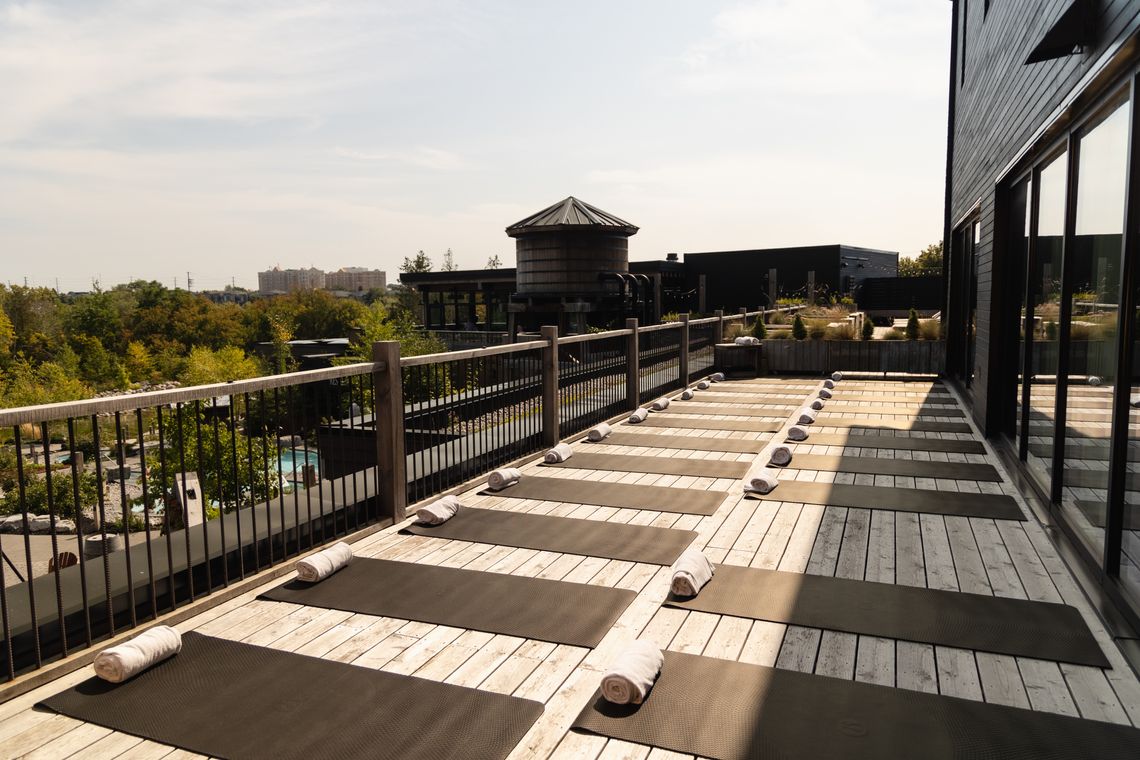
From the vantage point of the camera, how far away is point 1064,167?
4996 mm

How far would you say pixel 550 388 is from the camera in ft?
24.7

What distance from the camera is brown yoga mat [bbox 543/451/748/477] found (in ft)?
21.8

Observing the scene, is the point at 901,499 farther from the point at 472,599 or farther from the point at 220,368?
the point at 220,368

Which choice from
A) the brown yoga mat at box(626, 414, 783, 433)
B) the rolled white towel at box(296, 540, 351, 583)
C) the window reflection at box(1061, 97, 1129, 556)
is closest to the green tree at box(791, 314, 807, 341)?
the brown yoga mat at box(626, 414, 783, 433)

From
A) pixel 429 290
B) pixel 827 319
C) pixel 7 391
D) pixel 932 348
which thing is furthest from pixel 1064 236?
pixel 7 391

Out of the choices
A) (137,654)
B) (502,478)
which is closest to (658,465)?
(502,478)

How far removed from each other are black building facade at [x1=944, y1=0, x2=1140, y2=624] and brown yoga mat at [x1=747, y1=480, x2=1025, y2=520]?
29 cm

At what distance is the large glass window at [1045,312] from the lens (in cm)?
504

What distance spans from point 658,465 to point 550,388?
1441 millimetres

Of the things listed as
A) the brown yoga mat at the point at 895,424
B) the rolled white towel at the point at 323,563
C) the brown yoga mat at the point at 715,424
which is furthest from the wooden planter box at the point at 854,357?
the rolled white towel at the point at 323,563

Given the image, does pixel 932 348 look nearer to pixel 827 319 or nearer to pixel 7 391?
pixel 827 319

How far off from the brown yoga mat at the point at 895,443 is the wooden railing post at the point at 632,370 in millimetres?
2634

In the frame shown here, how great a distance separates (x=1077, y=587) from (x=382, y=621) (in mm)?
3637

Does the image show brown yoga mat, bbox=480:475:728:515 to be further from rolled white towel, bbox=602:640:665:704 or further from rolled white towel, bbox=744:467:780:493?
rolled white towel, bbox=602:640:665:704
